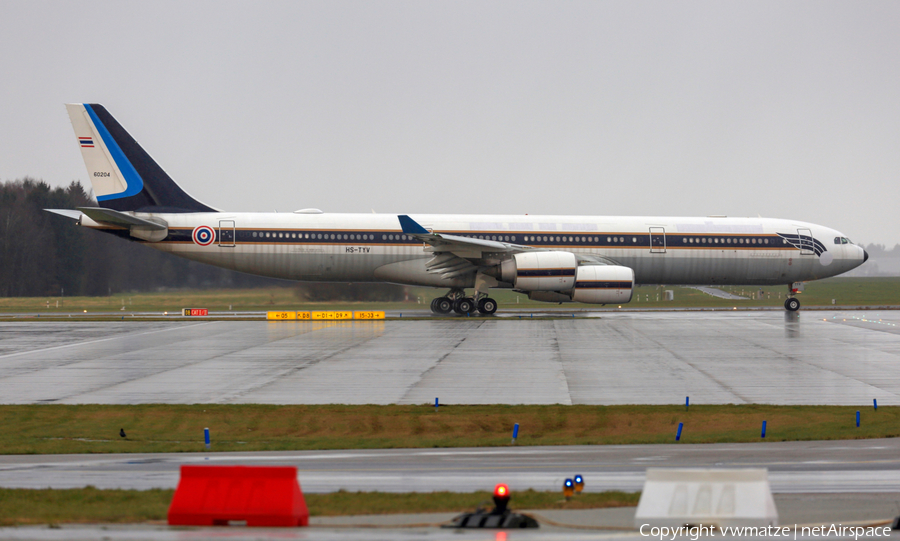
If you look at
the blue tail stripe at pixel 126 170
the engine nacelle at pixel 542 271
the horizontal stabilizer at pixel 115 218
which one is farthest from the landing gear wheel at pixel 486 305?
the blue tail stripe at pixel 126 170

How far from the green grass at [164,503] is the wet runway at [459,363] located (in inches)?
247

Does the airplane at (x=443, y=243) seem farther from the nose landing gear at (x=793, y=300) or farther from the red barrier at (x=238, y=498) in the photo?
the red barrier at (x=238, y=498)

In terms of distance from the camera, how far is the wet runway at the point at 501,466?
28.8ft

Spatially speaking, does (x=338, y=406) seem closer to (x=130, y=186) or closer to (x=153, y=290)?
(x=130, y=186)

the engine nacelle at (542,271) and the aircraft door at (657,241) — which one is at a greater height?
the aircraft door at (657,241)

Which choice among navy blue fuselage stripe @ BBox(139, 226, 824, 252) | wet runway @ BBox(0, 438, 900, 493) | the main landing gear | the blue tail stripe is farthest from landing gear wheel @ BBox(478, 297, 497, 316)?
wet runway @ BBox(0, 438, 900, 493)

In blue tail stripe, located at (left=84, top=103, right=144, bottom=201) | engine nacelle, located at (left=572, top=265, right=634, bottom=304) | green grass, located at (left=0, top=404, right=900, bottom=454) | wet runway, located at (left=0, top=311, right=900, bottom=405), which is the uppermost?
blue tail stripe, located at (left=84, top=103, right=144, bottom=201)

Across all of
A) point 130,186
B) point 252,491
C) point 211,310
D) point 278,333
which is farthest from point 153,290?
point 252,491

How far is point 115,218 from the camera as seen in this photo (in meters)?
31.9

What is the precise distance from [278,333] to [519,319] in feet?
35.2

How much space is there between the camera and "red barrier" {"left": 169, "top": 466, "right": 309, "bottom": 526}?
22.5 ft

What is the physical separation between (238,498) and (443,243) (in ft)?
85.0

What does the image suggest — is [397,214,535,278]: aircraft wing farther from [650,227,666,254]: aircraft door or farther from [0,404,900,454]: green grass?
[0,404,900,454]: green grass

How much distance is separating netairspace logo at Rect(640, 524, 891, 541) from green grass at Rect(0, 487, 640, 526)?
1173 millimetres
